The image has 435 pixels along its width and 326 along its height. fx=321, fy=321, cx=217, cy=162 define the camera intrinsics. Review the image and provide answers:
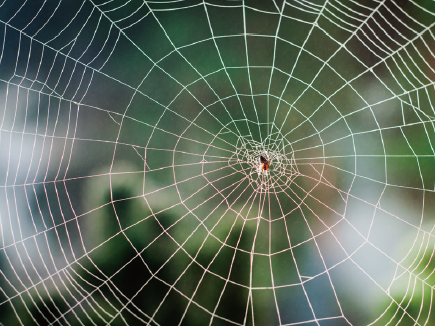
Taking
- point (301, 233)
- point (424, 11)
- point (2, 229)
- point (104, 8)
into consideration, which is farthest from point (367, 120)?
point (2, 229)

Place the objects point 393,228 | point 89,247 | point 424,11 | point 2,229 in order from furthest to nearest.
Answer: point 89,247 < point 393,228 < point 2,229 < point 424,11

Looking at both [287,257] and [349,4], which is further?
[287,257]

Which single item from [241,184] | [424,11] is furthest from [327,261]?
[424,11]

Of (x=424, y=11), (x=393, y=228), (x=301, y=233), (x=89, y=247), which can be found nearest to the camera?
(x=424, y=11)

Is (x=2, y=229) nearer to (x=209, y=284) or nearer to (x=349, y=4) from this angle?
(x=209, y=284)

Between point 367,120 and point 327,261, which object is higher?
point 367,120

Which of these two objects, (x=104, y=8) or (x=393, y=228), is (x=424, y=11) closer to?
(x=393, y=228)

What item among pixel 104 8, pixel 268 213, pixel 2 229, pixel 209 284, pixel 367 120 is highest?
pixel 104 8
